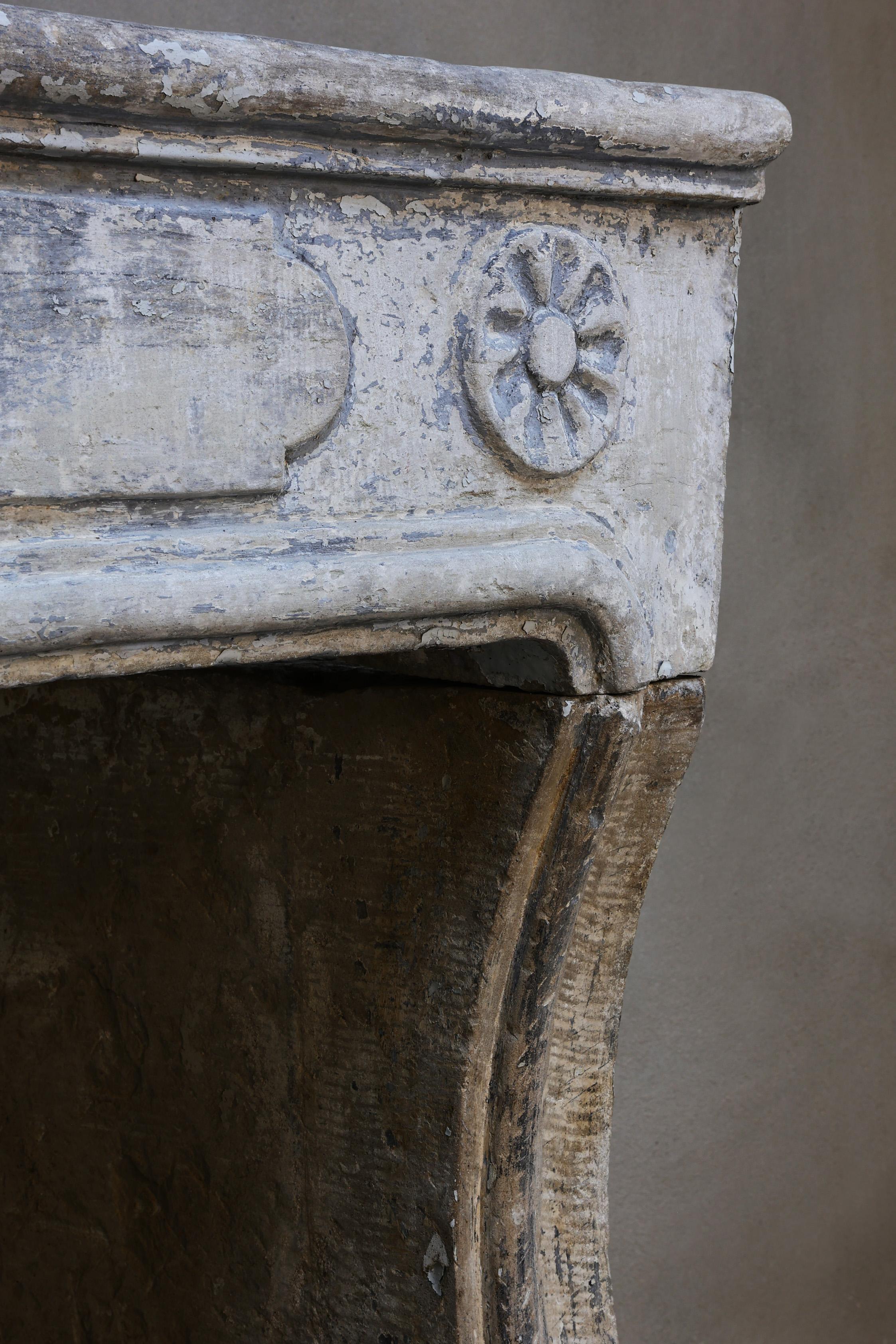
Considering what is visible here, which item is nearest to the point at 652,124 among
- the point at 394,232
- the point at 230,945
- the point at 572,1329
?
the point at 394,232

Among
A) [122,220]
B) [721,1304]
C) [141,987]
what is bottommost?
[721,1304]

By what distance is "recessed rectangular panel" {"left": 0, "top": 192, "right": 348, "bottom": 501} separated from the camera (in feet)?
1.94

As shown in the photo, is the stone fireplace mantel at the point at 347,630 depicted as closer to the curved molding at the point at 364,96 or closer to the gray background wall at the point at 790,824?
the curved molding at the point at 364,96

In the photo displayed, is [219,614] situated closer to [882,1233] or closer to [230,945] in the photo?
[230,945]

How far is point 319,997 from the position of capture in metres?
1.05

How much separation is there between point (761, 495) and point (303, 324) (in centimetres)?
115

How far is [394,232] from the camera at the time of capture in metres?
0.69

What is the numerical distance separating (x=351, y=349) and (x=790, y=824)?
4.19 feet

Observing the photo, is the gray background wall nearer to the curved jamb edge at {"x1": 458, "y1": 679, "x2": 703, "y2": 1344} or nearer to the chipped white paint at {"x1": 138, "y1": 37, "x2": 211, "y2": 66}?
the curved jamb edge at {"x1": 458, "y1": 679, "x2": 703, "y2": 1344}

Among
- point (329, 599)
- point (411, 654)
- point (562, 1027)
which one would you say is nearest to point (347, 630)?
point (329, 599)

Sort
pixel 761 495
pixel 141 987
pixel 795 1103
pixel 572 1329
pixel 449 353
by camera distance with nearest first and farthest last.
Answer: pixel 449 353, pixel 572 1329, pixel 141 987, pixel 761 495, pixel 795 1103

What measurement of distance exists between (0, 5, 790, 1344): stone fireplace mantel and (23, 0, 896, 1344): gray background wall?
2.42ft

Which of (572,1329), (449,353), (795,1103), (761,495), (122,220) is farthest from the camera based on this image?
(795,1103)

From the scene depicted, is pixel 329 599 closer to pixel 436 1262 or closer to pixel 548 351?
pixel 548 351
